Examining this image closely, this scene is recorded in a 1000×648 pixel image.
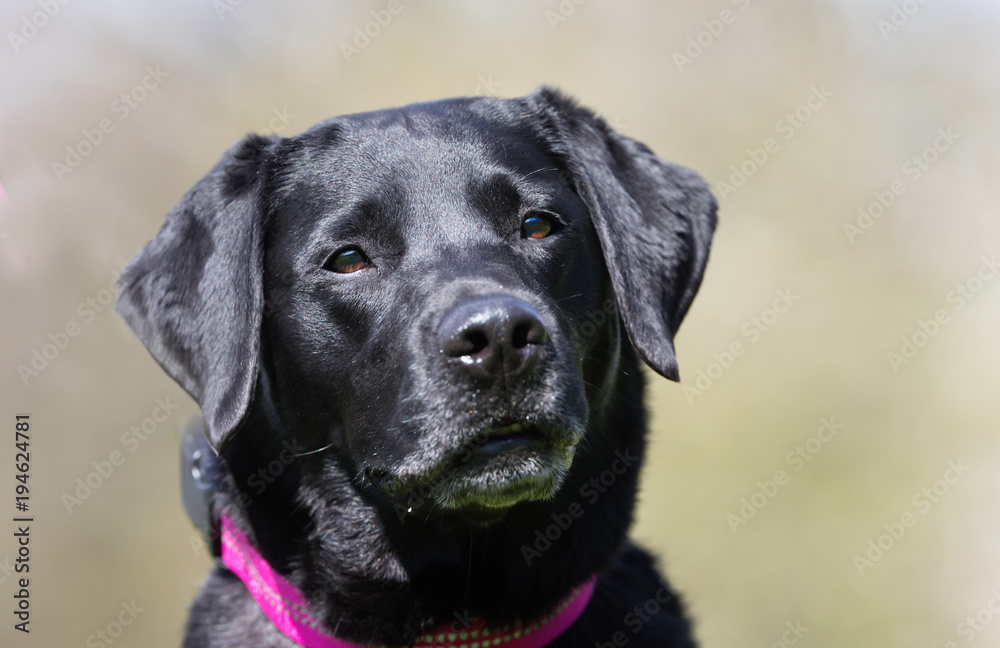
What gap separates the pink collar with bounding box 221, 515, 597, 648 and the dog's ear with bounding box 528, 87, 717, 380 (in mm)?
775

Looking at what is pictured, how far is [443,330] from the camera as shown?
213 centimetres

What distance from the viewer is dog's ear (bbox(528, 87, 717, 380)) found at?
2.62 meters

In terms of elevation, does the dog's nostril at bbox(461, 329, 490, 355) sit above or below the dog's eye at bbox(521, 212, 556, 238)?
below

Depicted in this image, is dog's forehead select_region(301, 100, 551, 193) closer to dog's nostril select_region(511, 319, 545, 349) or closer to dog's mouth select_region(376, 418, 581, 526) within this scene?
dog's nostril select_region(511, 319, 545, 349)

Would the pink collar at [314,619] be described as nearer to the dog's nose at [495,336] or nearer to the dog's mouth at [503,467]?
the dog's mouth at [503,467]

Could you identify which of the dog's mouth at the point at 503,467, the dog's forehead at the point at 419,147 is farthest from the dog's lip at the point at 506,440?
the dog's forehead at the point at 419,147

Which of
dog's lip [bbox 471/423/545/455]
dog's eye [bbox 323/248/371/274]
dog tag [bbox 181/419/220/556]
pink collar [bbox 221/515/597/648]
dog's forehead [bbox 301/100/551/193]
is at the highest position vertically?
dog's forehead [bbox 301/100/551/193]

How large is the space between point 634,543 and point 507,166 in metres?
1.39

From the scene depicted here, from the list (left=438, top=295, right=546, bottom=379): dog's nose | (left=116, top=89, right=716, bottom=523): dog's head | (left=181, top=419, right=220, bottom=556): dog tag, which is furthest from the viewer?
(left=181, top=419, right=220, bottom=556): dog tag

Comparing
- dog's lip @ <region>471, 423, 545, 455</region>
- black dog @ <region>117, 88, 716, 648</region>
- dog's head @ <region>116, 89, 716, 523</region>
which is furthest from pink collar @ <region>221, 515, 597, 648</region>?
dog's lip @ <region>471, 423, 545, 455</region>

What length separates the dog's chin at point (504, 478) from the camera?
85.9 inches

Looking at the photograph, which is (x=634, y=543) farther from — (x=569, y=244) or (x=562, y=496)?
(x=569, y=244)

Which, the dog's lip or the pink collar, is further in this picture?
the pink collar

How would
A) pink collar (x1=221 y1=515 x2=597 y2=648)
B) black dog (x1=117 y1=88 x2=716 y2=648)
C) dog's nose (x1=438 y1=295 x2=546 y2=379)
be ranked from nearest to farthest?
dog's nose (x1=438 y1=295 x2=546 y2=379), black dog (x1=117 y1=88 x2=716 y2=648), pink collar (x1=221 y1=515 x2=597 y2=648)
